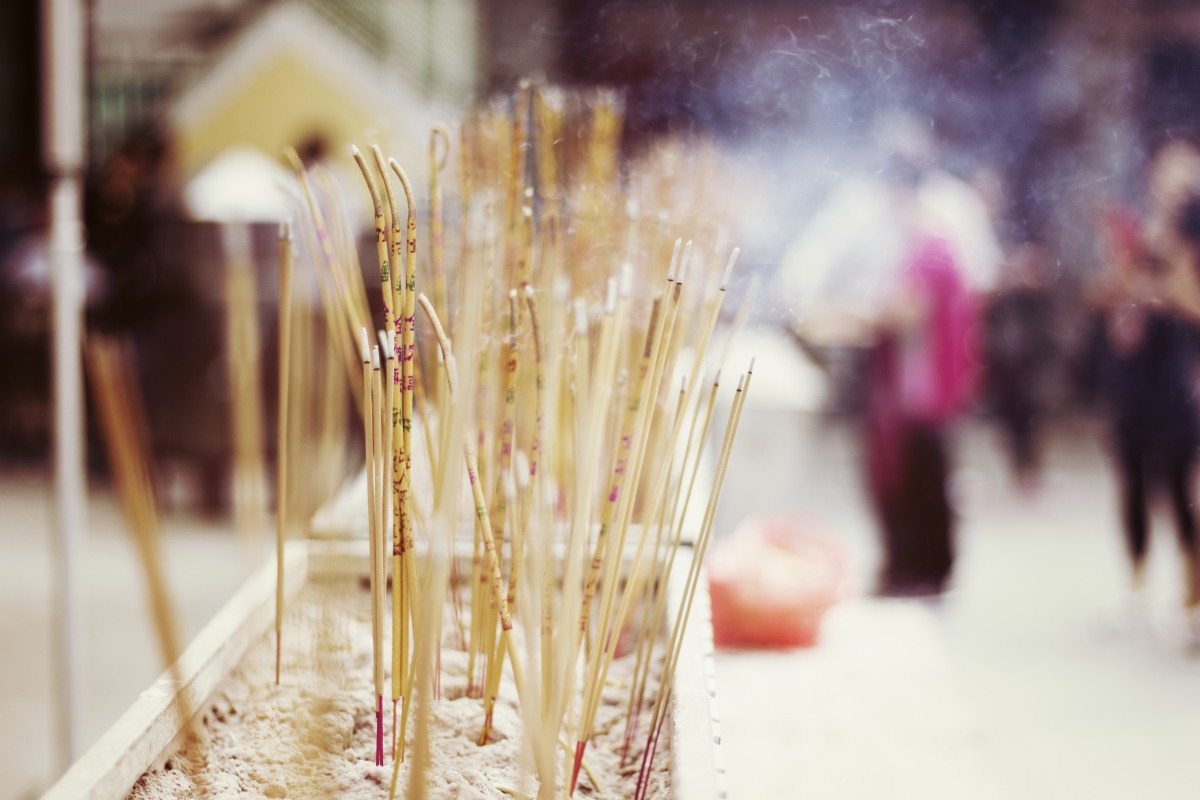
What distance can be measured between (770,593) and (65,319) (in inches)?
41.6

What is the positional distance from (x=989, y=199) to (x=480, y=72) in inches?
95.4

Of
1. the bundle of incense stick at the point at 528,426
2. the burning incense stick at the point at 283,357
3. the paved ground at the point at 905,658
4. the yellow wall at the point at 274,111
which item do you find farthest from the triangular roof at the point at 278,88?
the burning incense stick at the point at 283,357

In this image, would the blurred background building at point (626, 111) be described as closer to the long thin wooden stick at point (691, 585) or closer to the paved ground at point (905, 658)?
the paved ground at point (905, 658)

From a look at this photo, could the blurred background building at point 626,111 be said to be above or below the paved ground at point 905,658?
above

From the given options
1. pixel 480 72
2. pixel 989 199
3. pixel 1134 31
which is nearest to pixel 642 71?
pixel 480 72

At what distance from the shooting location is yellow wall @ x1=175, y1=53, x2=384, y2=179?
18.0ft

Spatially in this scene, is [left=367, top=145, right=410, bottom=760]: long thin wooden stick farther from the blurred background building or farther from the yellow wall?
the yellow wall

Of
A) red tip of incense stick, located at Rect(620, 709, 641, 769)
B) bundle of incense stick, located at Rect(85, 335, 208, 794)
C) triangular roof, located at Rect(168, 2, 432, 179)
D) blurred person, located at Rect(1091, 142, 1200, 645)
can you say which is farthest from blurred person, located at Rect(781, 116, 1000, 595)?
triangular roof, located at Rect(168, 2, 432, 179)

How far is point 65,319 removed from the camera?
125 cm

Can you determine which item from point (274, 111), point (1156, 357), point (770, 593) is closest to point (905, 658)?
point (770, 593)

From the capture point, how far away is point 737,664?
1.54 meters

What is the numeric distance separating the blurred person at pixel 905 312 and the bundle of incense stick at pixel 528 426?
1.25 m

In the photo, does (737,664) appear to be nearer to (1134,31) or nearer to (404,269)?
(404,269)

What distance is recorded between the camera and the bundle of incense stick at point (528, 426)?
61 cm
